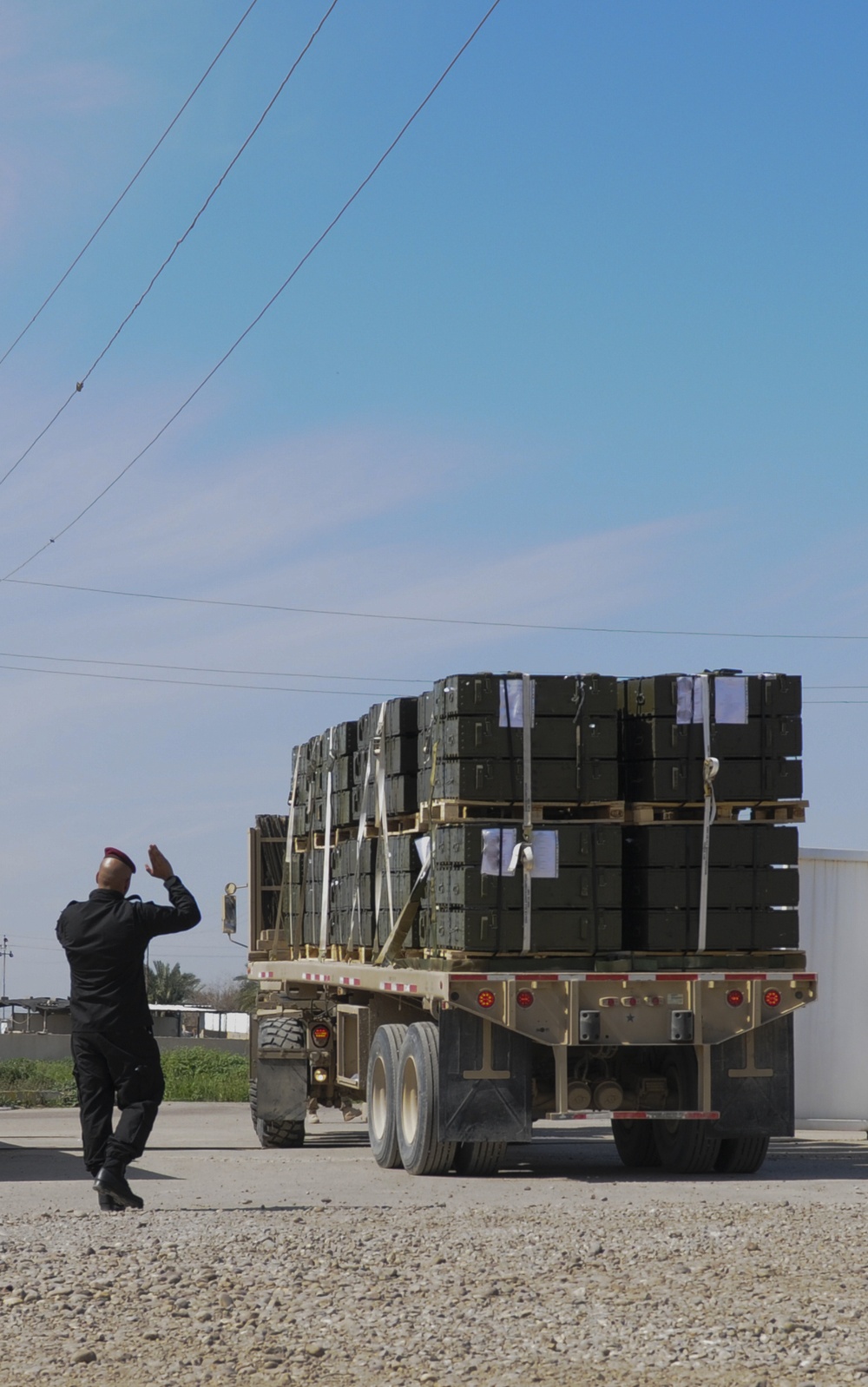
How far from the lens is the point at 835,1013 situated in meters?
19.4

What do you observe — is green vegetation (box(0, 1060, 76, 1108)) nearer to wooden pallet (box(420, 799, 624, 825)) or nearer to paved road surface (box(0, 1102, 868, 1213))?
paved road surface (box(0, 1102, 868, 1213))

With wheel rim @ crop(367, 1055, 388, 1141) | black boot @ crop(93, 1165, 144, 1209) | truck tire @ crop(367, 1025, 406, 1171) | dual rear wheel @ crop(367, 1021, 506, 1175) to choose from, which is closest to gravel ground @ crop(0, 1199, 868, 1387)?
black boot @ crop(93, 1165, 144, 1209)

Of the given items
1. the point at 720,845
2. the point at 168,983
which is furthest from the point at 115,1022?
the point at 168,983

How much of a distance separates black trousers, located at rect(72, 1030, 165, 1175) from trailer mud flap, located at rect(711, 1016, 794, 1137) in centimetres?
528

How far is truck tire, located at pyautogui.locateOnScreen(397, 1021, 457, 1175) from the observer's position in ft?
43.9

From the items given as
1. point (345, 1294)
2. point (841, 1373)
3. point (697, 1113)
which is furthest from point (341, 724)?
point (841, 1373)

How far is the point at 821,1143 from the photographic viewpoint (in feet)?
60.6

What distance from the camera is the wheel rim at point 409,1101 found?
1389 centimetres

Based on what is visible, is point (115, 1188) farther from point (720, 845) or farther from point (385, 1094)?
point (720, 845)

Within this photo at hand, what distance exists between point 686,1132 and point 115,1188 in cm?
583

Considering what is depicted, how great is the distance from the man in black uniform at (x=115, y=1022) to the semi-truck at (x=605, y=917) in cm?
359

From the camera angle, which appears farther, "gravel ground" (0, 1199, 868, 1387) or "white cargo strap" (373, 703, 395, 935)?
"white cargo strap" (373, 703, 395, 935)

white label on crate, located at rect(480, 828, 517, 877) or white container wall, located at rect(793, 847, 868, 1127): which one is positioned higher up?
white label on crate, located at rect(480, 828, 517, 877)

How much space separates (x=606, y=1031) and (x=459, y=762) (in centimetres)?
224
